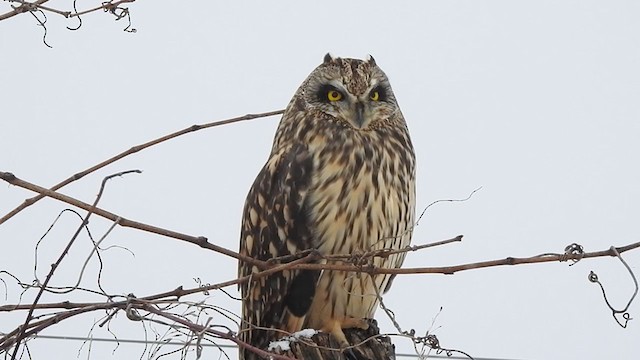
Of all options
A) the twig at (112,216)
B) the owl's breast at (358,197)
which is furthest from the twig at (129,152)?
the owl's breast at (358,197)

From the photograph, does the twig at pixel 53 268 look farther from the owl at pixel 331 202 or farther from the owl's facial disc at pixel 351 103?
the owl's facial disc at pixel 351 103

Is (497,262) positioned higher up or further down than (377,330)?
further down

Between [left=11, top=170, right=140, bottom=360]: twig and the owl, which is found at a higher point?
the owl

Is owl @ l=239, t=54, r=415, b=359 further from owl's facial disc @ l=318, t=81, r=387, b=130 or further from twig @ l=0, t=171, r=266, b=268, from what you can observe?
twig @ l=0, t=171, r=266, b=268

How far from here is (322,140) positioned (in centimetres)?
282

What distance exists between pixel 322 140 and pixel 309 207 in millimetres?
253

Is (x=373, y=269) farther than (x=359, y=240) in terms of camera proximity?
No

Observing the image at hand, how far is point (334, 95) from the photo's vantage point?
2889 millimetres

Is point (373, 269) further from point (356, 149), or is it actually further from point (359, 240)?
point (356, 149)

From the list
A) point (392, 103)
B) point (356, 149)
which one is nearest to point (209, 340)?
point (356, 149)

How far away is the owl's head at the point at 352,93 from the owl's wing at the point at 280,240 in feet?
0.61

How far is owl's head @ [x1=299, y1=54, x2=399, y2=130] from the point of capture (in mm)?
2832

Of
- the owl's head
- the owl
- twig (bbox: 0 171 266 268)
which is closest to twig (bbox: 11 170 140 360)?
twig (bbox: 0 171 266 268)

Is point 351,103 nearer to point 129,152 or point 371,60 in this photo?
point 371,60
